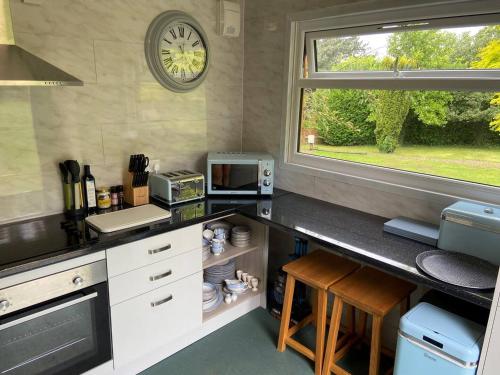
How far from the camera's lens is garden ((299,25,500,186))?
6.10ft

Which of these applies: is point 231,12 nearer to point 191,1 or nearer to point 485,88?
point 191,1

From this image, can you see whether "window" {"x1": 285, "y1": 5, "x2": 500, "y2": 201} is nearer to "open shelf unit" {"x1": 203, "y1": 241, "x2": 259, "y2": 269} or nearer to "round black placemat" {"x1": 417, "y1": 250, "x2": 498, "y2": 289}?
"round black placemat" {"x1": 417, "y1": 250, "x2": 498, "y2": 289}

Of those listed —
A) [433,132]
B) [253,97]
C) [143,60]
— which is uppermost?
[143,60]

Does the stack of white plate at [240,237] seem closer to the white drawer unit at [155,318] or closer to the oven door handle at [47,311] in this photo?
the white drawer unit at [155,318]

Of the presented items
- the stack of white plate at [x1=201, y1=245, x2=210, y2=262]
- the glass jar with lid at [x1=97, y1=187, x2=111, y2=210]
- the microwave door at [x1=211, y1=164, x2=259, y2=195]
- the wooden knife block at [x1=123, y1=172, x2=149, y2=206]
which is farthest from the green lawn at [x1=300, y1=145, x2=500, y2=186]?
the glass jar with lid at [x1=97, y1=187, x2=111, y2=210]

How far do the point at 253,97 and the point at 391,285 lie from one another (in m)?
1.66

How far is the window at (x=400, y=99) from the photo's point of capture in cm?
185

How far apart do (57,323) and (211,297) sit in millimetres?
1021

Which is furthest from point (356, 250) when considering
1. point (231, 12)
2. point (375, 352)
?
point (231, 12)

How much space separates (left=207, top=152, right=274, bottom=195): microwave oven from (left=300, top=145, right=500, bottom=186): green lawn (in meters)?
0.54

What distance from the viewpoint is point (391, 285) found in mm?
1949

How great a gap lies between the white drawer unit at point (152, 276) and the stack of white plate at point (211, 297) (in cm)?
34

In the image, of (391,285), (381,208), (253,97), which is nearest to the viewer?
(391,285)

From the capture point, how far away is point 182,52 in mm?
2482
